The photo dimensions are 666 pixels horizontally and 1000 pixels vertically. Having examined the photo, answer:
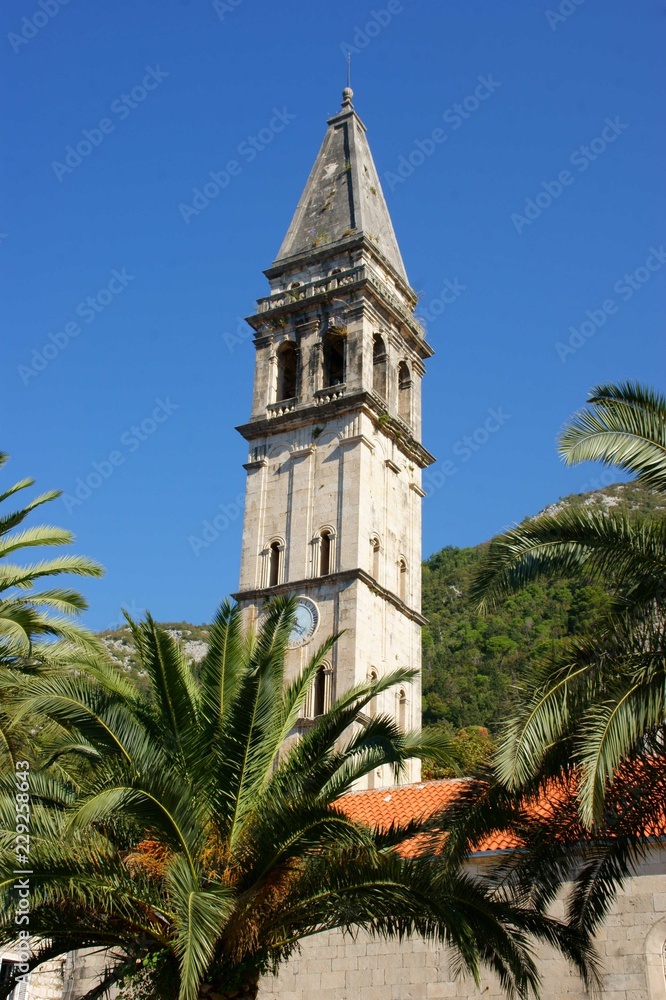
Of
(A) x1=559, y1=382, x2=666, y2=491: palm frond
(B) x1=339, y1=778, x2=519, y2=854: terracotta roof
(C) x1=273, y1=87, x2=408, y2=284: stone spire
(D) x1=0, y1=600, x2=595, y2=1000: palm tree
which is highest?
(C) x1=273, y1=87, x2=408, y2=284: stone spire

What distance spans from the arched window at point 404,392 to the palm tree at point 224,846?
25.4 metres

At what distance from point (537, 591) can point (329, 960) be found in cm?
7086

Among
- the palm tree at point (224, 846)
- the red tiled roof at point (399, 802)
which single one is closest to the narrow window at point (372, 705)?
the red tiled roof at point (399, 802)

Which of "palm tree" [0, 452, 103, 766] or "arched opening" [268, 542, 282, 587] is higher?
"arched opening" [268, 542, 282, 587]

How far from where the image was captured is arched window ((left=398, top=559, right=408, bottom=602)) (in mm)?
36281

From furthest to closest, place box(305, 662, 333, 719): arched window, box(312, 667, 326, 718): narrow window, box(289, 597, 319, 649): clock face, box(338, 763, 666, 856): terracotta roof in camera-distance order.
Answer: box(289, 597, 319, 649): clock face → box(312, 667, 326, 718): narrow window → box(305, 662, 333, 719): arched window → box(338, 763, 666, 856): terracotta roof

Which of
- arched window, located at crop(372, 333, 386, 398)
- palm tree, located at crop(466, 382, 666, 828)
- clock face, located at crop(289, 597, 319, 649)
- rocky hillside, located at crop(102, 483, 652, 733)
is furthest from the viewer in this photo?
rocky hillside, located at crop(102, 483, 652, 733)

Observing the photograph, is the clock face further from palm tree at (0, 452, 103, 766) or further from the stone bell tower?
palm tree at (0, 452, 103, 766)

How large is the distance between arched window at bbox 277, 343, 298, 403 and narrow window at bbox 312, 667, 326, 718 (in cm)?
1054

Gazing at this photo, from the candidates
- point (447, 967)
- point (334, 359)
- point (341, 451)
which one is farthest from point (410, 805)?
point (334, 359)

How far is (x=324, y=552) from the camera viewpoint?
3447cm

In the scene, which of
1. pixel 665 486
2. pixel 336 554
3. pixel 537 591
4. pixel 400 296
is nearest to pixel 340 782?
pixel 665 486

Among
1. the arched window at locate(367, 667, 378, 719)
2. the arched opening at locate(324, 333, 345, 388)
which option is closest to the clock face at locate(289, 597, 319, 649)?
the arched window at locate(367, 667, 378, 719)

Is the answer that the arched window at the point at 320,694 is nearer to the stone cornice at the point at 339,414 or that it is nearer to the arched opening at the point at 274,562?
the arched opening at the point at 274,562
